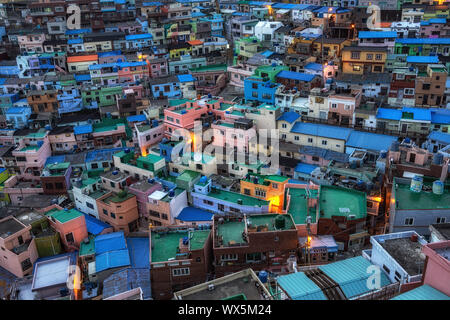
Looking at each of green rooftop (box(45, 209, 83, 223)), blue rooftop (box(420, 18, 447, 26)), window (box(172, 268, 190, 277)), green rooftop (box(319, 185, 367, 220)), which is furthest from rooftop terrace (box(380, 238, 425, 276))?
blue rooftop (box(420, 18, 447, 26))

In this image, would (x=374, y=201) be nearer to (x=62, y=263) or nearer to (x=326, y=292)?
(x=326, y=292)

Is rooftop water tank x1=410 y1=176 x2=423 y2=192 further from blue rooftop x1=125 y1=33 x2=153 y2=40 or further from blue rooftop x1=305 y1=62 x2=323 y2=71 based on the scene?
blue rooftop x1=125 y1=33 x2=153 y2=40

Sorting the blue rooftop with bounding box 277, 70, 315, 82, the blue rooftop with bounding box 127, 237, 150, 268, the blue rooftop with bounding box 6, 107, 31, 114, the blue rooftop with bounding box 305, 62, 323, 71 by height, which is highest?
the blue rooftop with bounding box 305, 62, 323, 71

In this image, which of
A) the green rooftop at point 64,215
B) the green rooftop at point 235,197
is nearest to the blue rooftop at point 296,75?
the green rooftop at point 235,197

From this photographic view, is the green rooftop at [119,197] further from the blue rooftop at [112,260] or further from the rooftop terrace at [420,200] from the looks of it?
the rooftop terrace at [420,200]

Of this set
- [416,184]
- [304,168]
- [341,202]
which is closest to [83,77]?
[304,168]
